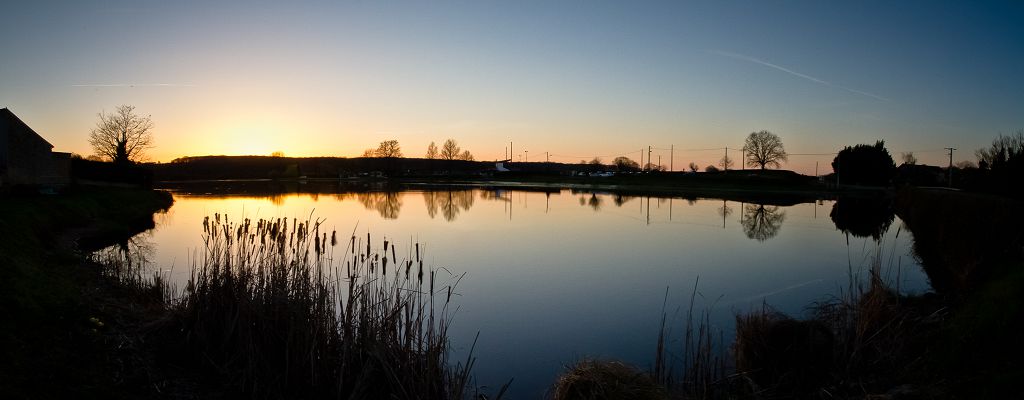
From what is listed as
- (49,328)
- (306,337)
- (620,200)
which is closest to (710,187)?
(620,200)

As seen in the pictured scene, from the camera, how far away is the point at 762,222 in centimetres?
2867

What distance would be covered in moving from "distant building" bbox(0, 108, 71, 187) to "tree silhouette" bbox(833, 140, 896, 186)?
71802 mm

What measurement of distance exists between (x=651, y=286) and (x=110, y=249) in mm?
16092

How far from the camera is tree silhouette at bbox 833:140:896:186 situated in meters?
62.4

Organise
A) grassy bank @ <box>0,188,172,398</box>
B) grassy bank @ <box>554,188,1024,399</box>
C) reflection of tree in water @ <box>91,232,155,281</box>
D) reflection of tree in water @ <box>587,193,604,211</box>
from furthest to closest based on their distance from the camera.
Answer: reflection of tree in water @ <box>587,193,604,211</box>
reflection of tree in water @ <box>91,232,155,281</box>
grassy bank @ <box>554,188,1024,399</box>
grassy bank @ <box>0,188,172,398</box>

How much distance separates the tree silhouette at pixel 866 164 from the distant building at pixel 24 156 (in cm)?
7180

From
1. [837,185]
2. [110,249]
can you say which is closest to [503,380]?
[110,249]

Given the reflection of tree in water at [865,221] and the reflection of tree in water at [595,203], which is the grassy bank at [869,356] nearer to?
the reflection of tree in water at [865,221]

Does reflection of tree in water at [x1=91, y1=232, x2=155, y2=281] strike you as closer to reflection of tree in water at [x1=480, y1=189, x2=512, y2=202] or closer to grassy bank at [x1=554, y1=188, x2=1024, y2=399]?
grassy bank at [x1=554, y1=188, x2=1024, y2=399]

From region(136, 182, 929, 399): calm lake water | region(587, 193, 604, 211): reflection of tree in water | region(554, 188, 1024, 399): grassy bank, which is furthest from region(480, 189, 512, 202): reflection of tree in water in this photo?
region(554, 188, 1024, 399): grassy bank

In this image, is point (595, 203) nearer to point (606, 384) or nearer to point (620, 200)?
point (620, 200)

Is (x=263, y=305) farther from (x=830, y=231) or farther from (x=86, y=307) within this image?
(x=830, y=231)

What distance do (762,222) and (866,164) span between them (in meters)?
44.3

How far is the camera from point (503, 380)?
721 centimetres
